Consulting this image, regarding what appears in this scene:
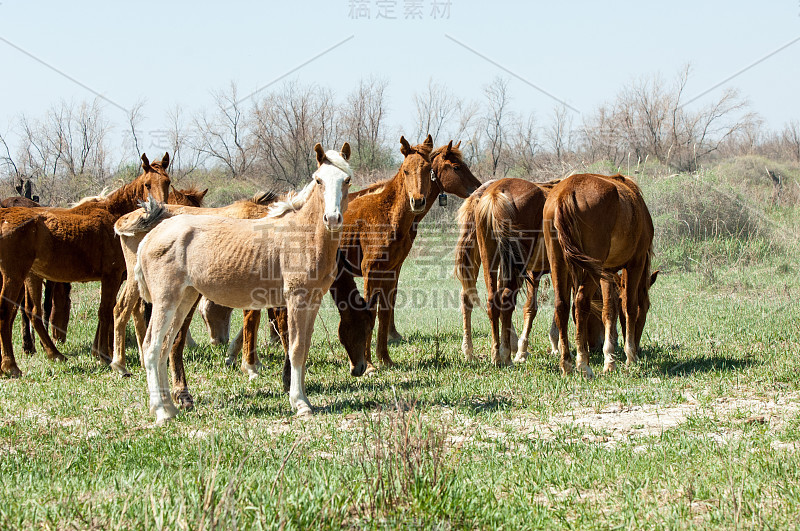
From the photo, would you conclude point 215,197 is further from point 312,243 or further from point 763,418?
point 763,418

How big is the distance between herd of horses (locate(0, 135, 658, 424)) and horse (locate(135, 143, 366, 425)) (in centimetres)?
1

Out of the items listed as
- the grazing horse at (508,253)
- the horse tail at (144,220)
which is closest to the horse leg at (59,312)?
the horse tail at (144,220)

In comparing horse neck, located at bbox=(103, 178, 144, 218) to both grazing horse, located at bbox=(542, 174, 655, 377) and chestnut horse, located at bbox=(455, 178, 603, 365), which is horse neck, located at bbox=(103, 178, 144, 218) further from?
grazing horse, located at bbox=(542, 174, 655, 377)

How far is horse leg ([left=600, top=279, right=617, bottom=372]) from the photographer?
817cm

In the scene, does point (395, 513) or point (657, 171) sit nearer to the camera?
point (395, 513)

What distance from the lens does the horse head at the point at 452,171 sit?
1087 centimetres

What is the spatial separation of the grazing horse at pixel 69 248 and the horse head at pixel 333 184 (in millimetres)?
3574

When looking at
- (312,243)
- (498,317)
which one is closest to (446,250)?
(498,317)

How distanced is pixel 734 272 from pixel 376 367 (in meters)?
13.0

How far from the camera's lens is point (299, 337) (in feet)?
21.2

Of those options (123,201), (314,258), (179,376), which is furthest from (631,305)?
(123,201)

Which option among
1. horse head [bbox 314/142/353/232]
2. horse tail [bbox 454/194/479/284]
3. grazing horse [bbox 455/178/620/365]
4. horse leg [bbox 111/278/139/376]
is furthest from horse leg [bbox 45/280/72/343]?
horse head [bbox 314/142/353/232]

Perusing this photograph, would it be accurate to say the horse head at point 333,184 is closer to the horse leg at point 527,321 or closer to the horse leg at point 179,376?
the horse leg at point 179,376

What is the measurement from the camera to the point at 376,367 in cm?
923
